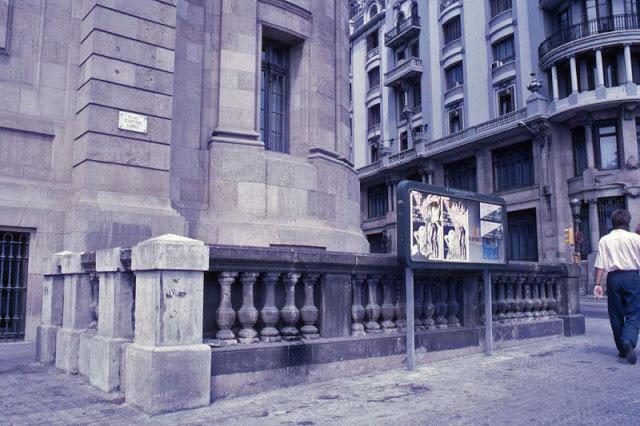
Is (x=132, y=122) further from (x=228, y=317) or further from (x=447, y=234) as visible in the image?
(x=447, y=234)

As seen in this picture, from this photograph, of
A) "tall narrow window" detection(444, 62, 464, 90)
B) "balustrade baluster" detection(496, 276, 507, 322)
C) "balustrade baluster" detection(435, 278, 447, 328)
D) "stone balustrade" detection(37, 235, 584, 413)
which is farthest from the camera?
"tall narrow window" detection(444, 62, 464, 90)

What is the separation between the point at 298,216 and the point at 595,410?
26.7ft

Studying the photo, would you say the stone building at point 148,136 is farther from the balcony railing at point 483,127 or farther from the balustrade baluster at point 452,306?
the balcony railing at point 483,127

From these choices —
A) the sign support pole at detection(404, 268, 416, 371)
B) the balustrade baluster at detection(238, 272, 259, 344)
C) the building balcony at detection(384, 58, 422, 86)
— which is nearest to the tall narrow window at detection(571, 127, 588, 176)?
the building balcony at detection(384, 58, 422, 86)

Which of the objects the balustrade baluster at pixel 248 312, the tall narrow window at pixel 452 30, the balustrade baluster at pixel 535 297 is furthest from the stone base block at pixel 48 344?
the tall narrow window at pixel 452 30

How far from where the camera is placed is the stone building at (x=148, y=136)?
9.23m

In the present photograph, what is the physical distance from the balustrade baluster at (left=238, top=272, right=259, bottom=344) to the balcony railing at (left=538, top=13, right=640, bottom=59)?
97.5 feet

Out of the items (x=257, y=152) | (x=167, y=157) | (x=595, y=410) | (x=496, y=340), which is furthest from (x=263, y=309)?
(x=257, y=152)

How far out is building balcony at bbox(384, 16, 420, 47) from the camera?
4091 cm

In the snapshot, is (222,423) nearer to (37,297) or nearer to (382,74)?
(37,297)

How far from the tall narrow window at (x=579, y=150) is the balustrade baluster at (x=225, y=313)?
28925mm

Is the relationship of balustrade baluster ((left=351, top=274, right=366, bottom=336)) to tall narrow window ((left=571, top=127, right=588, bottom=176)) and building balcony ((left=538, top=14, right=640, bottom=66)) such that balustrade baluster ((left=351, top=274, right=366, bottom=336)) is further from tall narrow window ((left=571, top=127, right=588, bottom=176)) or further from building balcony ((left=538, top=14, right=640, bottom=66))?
building balcony ((left=538, top=14, right=640, bottom=66))

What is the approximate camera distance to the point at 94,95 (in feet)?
31.0

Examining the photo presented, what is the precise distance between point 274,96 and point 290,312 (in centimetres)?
854
